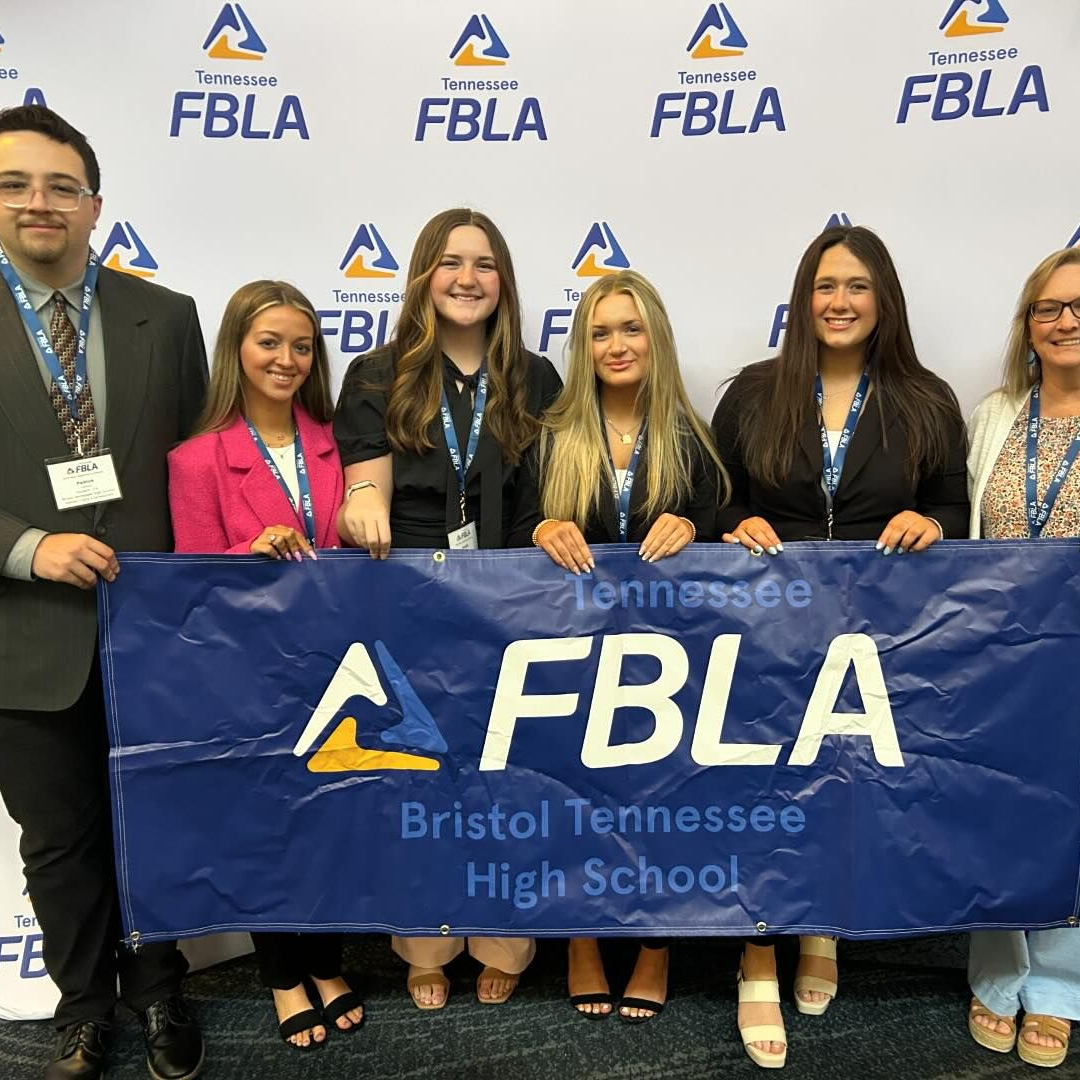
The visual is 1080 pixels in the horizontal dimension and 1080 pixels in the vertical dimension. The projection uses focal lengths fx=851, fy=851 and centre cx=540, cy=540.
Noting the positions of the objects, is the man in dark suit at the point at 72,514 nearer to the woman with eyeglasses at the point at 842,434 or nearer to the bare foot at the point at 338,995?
the bare foot at the point at 338,995

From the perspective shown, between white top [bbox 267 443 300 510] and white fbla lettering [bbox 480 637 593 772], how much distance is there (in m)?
0.67

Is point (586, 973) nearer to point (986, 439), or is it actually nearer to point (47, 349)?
point (986, 439)

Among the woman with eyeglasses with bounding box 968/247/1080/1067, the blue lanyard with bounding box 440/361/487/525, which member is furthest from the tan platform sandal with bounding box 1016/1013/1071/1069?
the blue lanyard with bounding box 440/361/487/525

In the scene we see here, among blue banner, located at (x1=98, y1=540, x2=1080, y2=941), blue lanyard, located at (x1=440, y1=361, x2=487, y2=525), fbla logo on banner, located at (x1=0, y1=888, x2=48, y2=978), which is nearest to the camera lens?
blue banner, located at (x1=98, y1=540, x2=1080, y2=941)

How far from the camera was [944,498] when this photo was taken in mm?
2072

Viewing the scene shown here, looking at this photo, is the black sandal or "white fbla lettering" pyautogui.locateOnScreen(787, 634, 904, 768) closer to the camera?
"white fbla lettering" pyautogui.locateOnScreen(787, 634, 904, 768)

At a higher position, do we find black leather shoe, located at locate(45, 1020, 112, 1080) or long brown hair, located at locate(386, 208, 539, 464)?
long brown hair, located at locate(386, 208, 539, 464)

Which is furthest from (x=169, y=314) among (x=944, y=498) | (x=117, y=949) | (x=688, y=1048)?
(x=688, y=1048)

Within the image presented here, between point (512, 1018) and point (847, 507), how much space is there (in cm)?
155

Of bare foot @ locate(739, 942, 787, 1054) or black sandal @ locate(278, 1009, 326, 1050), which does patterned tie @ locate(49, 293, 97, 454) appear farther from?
bare foot @ locate(739, 942, 787, 1054)

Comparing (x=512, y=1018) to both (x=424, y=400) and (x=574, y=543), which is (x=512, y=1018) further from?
(x=424, y=400)

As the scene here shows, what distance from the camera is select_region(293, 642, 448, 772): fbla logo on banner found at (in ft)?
6.22

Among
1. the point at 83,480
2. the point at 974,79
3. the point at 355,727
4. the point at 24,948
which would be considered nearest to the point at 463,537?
the point at 355,727

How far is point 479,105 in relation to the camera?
255cm
